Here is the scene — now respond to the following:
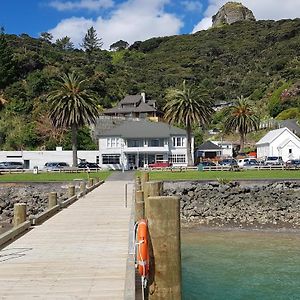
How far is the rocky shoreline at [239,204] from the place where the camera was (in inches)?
1358

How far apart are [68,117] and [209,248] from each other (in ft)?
140

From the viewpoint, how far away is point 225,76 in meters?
174

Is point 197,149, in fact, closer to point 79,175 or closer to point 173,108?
point 173,108

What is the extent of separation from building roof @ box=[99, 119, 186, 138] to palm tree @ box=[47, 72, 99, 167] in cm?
903

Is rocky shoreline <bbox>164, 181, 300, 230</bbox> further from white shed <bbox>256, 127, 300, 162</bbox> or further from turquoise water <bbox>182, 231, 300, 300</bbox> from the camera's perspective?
white shed <bbox>256, 127, 300, 162</bbox>

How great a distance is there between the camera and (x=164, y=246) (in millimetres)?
8219

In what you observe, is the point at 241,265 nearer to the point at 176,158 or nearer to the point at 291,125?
the point at 176,158

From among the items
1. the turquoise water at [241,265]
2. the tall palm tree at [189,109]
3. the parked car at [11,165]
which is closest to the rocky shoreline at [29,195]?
the turquoise water at [241,265]

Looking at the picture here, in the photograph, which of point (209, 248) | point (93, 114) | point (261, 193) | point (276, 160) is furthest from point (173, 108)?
point (209, 248)

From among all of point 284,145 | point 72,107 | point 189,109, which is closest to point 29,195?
point 72,107

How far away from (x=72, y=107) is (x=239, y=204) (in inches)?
1313

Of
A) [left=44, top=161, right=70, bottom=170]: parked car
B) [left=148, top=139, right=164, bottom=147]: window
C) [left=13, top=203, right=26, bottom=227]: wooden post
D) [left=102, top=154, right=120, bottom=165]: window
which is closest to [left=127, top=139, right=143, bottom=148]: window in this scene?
[left=148, top=139, right=164, bottom=147]: window

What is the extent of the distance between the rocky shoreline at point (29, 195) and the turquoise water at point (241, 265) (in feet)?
50.7

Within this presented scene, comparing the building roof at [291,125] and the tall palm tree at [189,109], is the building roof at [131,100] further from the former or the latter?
the tall palm tree at [189,109]
